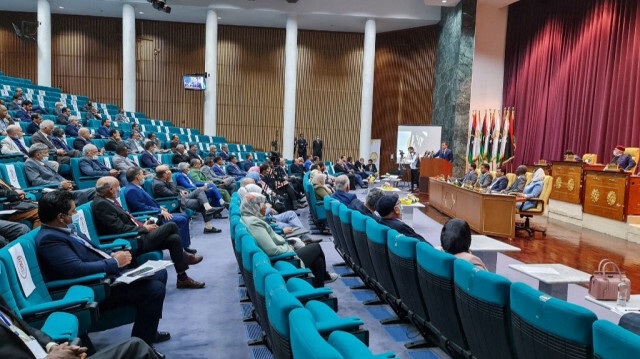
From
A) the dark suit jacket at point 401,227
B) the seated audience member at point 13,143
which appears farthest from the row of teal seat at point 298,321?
the seated audience member at point 13,143

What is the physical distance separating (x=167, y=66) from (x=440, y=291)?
54.1ft

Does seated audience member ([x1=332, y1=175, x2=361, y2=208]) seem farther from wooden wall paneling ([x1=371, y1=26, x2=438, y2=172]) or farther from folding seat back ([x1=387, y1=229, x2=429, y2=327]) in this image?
wooden wall paneling ([x1=371, y1=26, x2=438, y2=172])

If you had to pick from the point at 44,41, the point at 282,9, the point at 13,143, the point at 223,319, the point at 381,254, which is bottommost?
the point at 223,319

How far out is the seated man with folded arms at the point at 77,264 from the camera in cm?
249

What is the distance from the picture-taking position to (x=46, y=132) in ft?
22.3

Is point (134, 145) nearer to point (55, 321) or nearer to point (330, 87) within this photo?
point (55, 321)

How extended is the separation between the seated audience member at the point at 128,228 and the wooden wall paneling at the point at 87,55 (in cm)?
1478

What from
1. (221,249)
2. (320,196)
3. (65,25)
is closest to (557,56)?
(320,196)

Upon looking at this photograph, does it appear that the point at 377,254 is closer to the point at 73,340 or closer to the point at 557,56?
the point at 73,340

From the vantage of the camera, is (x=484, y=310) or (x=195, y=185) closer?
(x=484, y=310)

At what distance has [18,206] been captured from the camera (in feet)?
12.9

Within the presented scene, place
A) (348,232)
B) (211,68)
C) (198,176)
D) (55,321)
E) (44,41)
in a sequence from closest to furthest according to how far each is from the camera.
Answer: (55,321), (348,232), (198,176), (44,41), (211,68)

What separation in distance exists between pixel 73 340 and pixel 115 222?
75.9 inches

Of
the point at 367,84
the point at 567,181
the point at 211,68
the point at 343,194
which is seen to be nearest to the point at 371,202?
the point at 343,194
